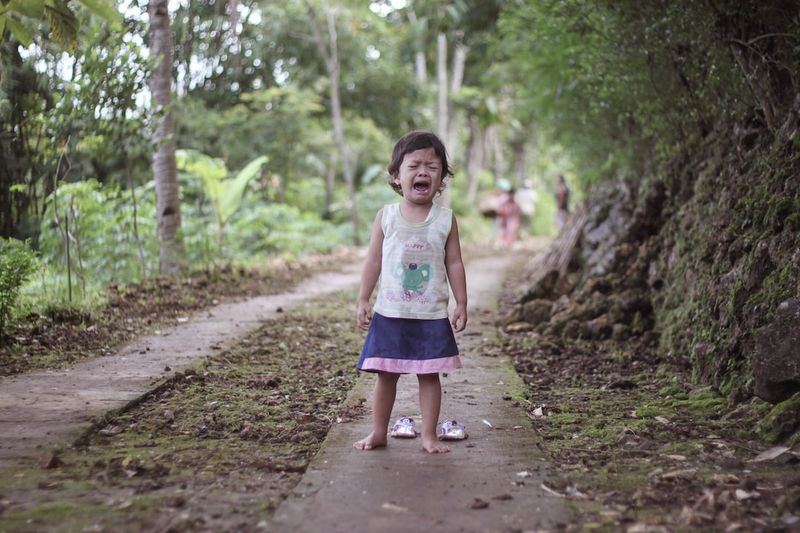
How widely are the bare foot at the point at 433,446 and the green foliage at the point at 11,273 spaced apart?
10.4 ft

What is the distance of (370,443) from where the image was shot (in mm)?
3670

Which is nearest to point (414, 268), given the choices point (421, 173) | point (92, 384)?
point (421, 173)

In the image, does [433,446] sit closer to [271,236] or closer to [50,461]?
[50,461]

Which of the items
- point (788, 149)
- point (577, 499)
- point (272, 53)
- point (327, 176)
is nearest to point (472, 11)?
point (272, 53)

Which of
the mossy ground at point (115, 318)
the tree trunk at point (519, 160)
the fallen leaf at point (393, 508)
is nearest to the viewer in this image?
the fallen leaf at point (393, 508)

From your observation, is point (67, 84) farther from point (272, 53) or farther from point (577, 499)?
point (272, 53)

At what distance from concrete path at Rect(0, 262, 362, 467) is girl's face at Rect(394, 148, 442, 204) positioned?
194 cm

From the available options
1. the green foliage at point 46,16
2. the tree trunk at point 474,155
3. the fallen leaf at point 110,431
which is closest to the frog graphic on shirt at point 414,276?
the fallen leaf at point 110,431

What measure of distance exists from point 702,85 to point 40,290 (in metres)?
5.76

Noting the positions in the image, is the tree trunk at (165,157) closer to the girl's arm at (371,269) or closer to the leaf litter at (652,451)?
the leaf litter at (652,451)

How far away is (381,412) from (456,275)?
766mm

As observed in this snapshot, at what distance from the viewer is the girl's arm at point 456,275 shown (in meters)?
3.85

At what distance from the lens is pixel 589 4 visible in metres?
6.52

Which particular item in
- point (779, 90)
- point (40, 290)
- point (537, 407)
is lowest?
point (537, 407)
